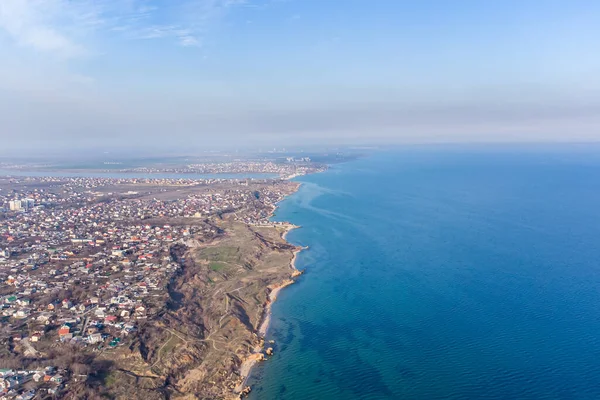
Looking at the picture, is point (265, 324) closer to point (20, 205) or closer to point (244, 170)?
point (20, 205)

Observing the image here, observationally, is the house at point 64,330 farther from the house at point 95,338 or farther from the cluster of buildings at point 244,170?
the cluster of buildings at point 244,170

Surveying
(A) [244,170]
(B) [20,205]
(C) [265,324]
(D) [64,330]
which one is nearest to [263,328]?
(C) [265,324]

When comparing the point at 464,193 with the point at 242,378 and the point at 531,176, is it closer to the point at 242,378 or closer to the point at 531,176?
the point at 531,176

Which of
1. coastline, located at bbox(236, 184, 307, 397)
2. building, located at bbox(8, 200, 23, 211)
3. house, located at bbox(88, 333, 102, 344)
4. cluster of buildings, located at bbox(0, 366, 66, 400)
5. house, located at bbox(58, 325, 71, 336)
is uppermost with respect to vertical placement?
building, located at bbox(8, 200, 23, 211)

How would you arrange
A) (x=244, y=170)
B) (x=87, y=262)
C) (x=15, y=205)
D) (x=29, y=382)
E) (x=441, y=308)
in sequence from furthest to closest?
(x=244, y=170) < (x=15, y=205) < (x=87, y=262) < (x=441, y=308) < (x=29, y=382)

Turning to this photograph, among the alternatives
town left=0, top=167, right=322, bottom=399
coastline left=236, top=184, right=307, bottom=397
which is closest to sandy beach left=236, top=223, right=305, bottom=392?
coastline left=236, top=184, right=307, bottom=397

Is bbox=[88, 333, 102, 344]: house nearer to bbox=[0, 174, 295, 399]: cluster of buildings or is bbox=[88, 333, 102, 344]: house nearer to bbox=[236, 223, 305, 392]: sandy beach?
bbox=[0, 174, 295, 399]: cluster of buildings

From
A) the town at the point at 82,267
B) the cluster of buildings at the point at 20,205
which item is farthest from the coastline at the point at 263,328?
the cluster of buildings at the point at 20,205
